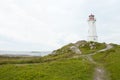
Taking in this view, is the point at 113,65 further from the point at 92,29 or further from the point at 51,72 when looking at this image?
the point at 92,29

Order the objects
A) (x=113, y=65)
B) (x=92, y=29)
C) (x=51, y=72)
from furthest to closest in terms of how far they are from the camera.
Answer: (x=92, y=29) < (x=113, y=65) < (x=51, y=72)

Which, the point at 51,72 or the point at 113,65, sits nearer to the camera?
the point at 51,72

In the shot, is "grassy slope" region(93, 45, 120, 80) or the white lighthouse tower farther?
the white lighthouse tower

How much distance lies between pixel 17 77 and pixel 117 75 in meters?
13.4

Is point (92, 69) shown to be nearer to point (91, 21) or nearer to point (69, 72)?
point (69, 72)

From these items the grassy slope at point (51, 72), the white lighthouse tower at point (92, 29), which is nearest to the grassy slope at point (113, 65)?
the grassy slope at point (51, 72)

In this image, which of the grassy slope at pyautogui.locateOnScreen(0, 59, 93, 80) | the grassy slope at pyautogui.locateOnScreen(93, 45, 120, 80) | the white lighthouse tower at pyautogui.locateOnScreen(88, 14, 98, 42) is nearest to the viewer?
the grassy slope at pyautogui.locateOnScreen(0, 59, 93, 80)

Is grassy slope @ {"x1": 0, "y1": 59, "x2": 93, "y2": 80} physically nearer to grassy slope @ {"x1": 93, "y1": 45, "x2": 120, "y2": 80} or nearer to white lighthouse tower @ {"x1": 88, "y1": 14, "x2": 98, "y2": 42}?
grassy slope @ {"x1": 93, "y1": 45, "x2": 120, "y2": 80}

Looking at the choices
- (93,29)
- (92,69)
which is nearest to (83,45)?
(93,29)

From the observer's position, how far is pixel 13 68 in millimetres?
40656

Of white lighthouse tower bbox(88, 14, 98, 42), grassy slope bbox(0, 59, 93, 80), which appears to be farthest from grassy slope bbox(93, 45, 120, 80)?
white lighthouse tower bbox(88, 14, 98, 42)

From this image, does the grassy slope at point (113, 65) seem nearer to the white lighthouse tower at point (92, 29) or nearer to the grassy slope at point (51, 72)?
the grassy slope at point (51, 72)

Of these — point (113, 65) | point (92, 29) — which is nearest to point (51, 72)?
point (113, 65)

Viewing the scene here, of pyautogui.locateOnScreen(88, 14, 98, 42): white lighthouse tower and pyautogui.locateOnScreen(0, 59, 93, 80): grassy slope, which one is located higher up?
pyautogui.locateOnScreen(88, 14, 98, 42): white lighthouse tower
